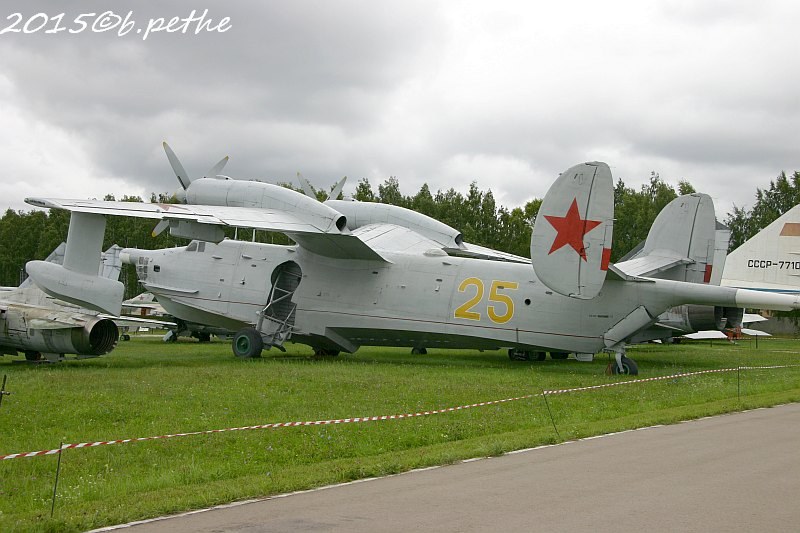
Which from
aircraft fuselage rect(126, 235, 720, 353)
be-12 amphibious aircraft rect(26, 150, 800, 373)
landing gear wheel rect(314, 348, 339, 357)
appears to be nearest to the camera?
be-12 amphibious aircraft rect(26, 150, 800, 373)

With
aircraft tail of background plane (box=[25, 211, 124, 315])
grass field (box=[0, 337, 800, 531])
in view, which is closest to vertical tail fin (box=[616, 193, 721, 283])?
grass field (box=[0, 337, 800, 531])

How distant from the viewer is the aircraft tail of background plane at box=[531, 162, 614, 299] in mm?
20391

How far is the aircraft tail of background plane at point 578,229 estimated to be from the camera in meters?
20.4

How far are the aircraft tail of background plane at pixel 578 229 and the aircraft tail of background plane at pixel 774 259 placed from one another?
21.9m

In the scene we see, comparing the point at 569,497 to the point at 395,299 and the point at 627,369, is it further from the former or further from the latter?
the point at 395,299

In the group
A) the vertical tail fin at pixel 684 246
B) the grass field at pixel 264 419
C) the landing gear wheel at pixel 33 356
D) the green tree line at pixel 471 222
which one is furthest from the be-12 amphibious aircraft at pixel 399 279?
the green tree line at pixel 471 222

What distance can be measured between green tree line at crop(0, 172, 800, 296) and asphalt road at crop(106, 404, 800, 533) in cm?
5132

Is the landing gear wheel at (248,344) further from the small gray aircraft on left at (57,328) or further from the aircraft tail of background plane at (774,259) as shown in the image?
the aircraft tail of background plane at (774,259)

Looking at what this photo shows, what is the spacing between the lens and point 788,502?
7863mm

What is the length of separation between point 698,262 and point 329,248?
12.1 m

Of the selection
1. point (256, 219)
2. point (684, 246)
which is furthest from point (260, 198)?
point (684, 246)

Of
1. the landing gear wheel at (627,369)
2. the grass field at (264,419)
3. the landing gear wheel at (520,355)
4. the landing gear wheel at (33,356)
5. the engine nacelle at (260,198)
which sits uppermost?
the engine nacelle at (260,198)

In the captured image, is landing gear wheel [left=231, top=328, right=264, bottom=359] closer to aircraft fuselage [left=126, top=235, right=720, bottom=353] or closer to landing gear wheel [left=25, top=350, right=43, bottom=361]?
aircraft fuselage [left=126, top=235, right=720, bottom=353]

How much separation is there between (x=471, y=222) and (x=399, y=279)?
43.0m
